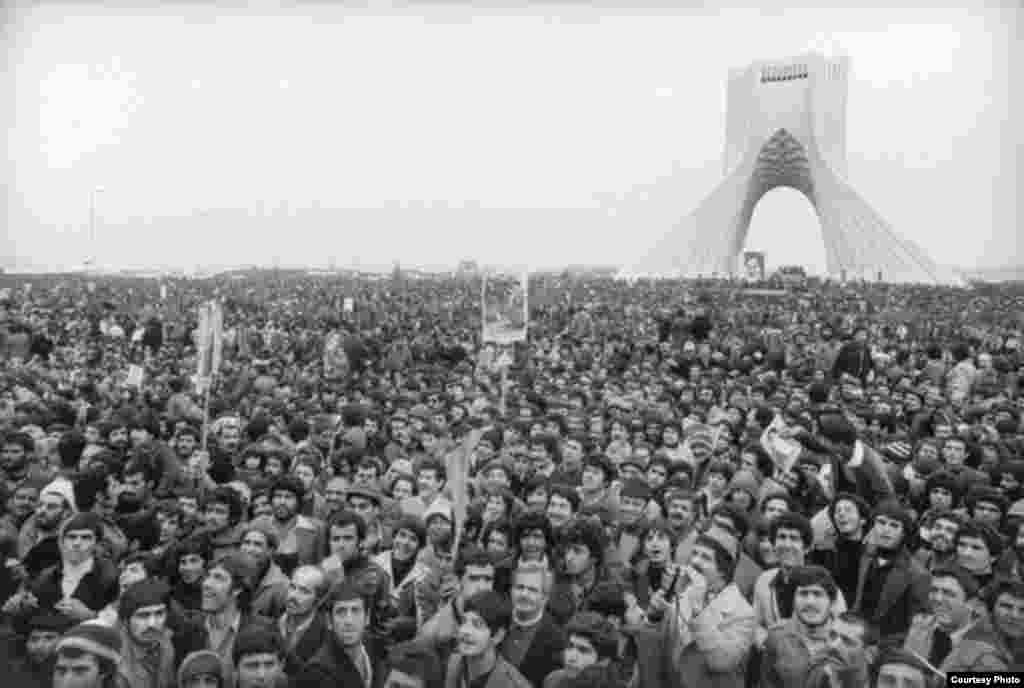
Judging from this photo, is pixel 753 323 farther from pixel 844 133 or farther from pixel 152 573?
pixel 844 133

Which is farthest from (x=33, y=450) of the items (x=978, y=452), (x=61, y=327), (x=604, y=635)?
(x=61, y=327)

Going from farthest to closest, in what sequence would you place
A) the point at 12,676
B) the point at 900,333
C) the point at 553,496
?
the point at 900,333
the point at 553,496
the point at 12,676

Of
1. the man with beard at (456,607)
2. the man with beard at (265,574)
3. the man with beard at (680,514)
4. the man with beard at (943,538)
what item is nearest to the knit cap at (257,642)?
the man with beard at (456,607)

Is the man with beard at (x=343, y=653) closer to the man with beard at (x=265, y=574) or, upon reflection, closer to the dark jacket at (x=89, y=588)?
the man with beard at (x=265, y=574)

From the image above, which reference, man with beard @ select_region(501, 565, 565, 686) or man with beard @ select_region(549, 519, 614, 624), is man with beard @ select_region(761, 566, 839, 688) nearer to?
man with beard @ select_region(501, 565, 565, 686)

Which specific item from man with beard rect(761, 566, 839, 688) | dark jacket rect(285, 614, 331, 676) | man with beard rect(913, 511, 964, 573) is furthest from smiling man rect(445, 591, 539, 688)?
man with beard rect(913, 511, 964, 573)

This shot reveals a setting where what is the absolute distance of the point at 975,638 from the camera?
3969mm

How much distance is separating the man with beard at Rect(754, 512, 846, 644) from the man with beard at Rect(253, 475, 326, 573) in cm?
248

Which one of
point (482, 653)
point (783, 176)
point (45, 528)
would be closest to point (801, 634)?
point (482, 653)

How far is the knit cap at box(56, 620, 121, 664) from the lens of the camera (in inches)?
144

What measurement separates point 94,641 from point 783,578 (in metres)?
2.94

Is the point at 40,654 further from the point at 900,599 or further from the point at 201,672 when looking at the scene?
the point at 900,599

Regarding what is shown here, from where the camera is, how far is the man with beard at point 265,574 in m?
4.77

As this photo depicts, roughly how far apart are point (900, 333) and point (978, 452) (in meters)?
12.3
